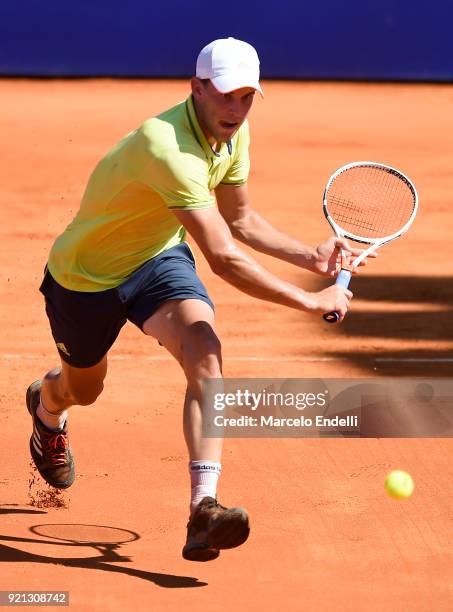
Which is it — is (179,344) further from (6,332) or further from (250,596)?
(6,332)

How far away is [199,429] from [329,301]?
26.1 inches

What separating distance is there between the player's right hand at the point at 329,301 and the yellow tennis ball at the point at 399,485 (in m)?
0.89

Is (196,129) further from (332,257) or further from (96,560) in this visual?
(96,560)

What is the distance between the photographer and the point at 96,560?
4.90 metres

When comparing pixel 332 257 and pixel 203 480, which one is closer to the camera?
pixel 203 480

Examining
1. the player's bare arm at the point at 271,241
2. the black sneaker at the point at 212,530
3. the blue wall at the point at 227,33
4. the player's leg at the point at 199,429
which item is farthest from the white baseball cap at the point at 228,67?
the blue wall at the point at 227,33

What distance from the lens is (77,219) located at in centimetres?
511

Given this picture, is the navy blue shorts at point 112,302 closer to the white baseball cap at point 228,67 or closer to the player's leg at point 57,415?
the player's leg at point 57,415

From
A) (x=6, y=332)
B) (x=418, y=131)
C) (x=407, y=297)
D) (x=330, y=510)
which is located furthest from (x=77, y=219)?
(x=418, y=131)

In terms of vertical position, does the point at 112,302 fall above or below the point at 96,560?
above

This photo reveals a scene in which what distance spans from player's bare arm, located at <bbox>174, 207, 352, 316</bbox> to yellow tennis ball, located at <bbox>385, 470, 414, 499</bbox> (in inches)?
38.0

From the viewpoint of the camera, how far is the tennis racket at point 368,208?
5719mm

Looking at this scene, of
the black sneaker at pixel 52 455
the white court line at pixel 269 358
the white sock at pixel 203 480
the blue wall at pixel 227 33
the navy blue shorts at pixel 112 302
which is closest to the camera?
the white sock at pixel 203 480

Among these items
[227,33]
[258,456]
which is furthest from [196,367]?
[227,33]
